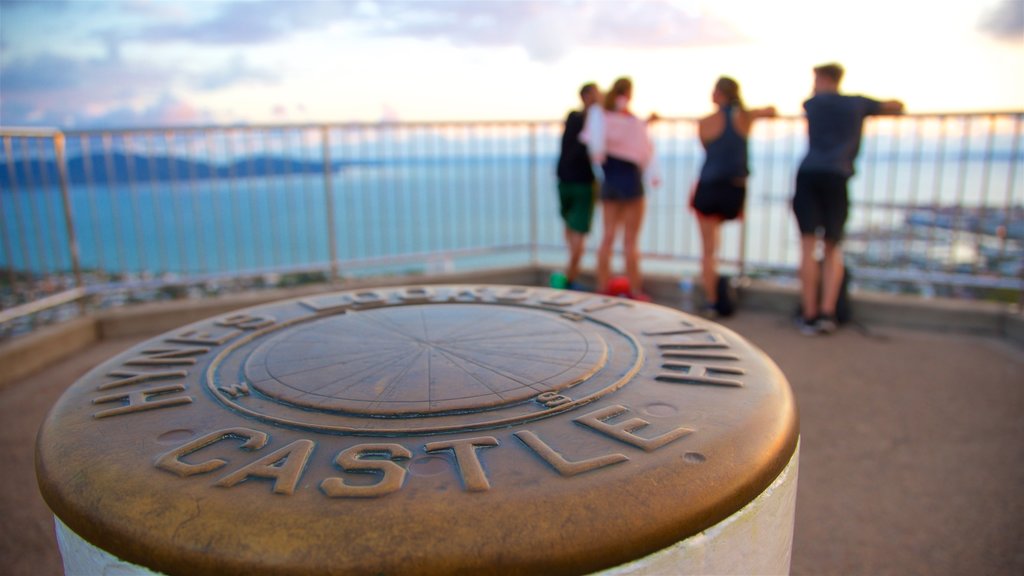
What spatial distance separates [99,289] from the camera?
6.06m

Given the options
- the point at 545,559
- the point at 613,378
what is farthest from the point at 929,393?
the point at 545,559

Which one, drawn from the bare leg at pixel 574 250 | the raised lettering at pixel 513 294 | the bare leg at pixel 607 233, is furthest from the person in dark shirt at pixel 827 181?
the raised lettering at pixel 513 294

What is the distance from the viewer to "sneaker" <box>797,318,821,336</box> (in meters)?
5.73

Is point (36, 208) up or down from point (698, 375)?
up

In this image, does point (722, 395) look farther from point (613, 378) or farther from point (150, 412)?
point (150, 412)

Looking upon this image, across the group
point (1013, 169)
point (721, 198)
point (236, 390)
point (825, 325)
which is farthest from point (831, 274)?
point (236, 390)

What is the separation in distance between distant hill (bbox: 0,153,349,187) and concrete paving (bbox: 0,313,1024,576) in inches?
65.0

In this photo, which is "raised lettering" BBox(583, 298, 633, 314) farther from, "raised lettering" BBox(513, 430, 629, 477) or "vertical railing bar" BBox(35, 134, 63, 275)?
"vertical railing bar" BBox(35, 134, 63, 275)

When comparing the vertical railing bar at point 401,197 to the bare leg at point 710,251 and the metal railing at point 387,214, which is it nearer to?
the metal railing at point 387,214

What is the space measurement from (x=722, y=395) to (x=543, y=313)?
3.87 ft

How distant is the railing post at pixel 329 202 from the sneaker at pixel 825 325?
4.87 meters

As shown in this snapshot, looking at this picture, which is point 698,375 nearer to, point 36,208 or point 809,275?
point 809,275

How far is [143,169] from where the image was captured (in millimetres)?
6328

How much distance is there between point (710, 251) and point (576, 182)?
1.51m
